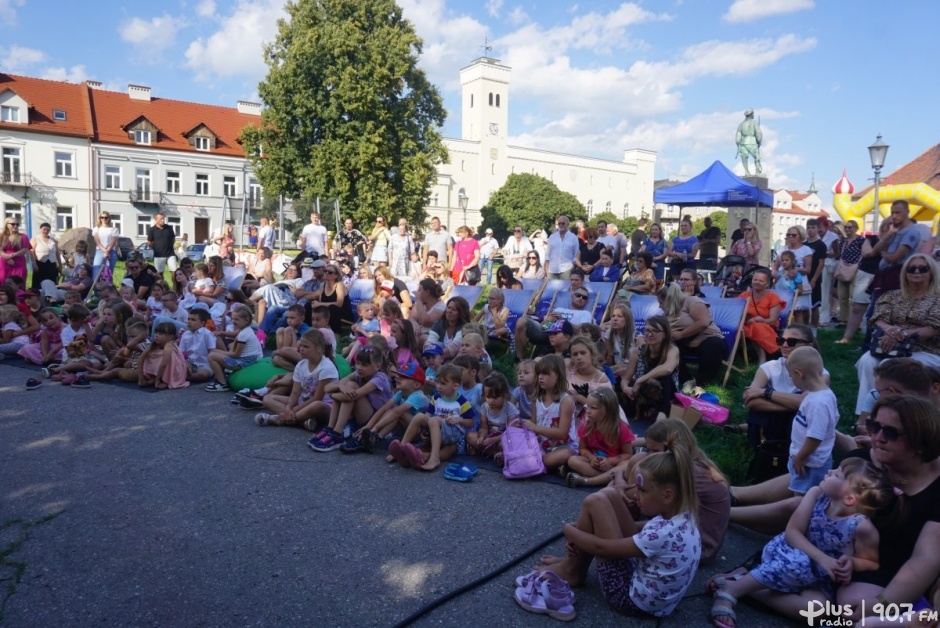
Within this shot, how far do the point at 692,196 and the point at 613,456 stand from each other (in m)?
11.3

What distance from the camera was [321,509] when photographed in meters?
4.61

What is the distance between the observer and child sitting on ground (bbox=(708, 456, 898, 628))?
3176mm

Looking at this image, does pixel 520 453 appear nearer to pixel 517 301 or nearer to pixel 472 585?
pixel 472 585

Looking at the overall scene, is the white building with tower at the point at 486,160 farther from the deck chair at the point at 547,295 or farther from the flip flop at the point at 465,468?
the flip flop at the point at 465,468

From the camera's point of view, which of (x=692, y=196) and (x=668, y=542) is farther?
(x=692, y=196)

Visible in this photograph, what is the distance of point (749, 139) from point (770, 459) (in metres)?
30.8

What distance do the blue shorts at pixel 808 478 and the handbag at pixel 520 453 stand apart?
1.78 meters

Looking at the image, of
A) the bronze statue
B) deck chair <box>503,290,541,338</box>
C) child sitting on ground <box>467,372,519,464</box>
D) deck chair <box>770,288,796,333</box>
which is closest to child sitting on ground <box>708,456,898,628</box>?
child sitting on ground <box>467,372,519,464</box>

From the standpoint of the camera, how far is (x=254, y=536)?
4.19m

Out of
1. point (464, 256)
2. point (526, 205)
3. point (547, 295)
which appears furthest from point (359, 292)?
point (526, 205)

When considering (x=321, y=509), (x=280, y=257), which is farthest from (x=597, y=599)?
(x=280, y=257)

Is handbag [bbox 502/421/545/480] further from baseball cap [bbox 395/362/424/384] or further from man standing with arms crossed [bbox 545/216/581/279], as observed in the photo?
man standing with arms crossed [bbox 545/216/581/279]

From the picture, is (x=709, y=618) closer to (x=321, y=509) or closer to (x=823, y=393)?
(x=823, y=393)

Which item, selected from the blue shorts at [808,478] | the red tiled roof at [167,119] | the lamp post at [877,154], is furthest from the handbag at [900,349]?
the red tiled roof at [167,119]
